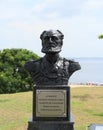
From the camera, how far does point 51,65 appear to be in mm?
9102

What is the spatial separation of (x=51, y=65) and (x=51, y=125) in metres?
1.13

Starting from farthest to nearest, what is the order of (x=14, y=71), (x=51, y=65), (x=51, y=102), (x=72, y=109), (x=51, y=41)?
1. (x=14, y=71)
2. (x=72, y=109)
3. (x=51, y=65)
4. (x=51, y=41)
5. (x=51, y=102)

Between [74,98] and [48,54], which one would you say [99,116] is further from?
[48,54]

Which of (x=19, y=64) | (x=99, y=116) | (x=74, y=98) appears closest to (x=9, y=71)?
(x=19, y=64)

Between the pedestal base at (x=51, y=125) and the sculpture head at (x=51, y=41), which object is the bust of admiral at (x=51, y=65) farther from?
the pedestal base at (x=51, y=125)

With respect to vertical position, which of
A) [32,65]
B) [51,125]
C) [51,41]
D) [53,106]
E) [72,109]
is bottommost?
[51,125]

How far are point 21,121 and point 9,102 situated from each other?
133 inches

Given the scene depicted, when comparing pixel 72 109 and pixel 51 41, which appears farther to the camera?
pixel 72 109

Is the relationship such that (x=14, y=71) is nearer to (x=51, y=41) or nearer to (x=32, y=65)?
(x=32, y=65)

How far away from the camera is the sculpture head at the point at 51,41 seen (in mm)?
8953

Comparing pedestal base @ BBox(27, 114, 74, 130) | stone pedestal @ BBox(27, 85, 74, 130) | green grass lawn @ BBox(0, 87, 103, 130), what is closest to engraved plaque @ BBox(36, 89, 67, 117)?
stone pedestal @ BBox(27, 85, 74, 130)

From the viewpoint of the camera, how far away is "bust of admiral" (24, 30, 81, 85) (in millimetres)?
8977

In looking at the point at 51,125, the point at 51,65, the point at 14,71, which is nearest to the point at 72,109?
the point at 51,65

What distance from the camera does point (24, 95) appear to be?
17.9 meters
